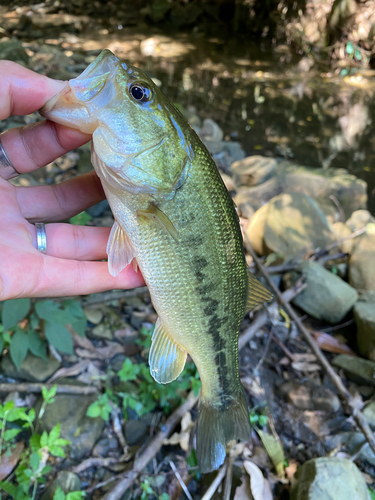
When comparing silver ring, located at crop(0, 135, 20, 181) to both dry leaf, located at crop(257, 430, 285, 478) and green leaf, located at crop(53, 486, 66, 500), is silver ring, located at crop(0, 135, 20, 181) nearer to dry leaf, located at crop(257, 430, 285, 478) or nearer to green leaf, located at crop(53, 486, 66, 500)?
green leaf, located at crop(53, 486, 66, 500)

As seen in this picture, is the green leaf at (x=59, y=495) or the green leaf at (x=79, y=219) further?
the green leaf at (x=79, y=219)

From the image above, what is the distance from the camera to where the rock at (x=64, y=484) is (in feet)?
7.11

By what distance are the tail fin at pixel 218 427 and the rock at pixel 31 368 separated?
1.31 meters

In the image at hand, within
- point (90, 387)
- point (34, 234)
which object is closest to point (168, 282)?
point (34, 234)

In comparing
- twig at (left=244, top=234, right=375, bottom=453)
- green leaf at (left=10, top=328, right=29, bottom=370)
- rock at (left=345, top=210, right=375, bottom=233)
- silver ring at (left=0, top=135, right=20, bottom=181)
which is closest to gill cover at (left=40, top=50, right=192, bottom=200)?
silver ring at (left=0, top=135, right=20, bottom=181)

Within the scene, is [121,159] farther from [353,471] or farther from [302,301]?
[302,301]

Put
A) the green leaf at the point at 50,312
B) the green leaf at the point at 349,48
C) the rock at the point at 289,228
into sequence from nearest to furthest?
the green leaf at the point at 50,312, the rock at the point at 289,228, the green leaf at the point at 349,48

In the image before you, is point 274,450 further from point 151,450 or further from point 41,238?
point 41,238

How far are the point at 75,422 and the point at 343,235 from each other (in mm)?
4208

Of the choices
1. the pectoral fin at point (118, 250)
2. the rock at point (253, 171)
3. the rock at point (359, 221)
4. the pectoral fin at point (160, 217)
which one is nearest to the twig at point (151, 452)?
the pectoral fin at point (118, 250)

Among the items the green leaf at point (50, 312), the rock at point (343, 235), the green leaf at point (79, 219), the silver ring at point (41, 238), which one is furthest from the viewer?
the rock at point (343, 235)

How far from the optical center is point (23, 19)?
1288 cm

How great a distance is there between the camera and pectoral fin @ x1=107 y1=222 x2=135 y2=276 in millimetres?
1887

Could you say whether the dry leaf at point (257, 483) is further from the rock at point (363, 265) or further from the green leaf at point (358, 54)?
the green leaf at point (358, 54)
